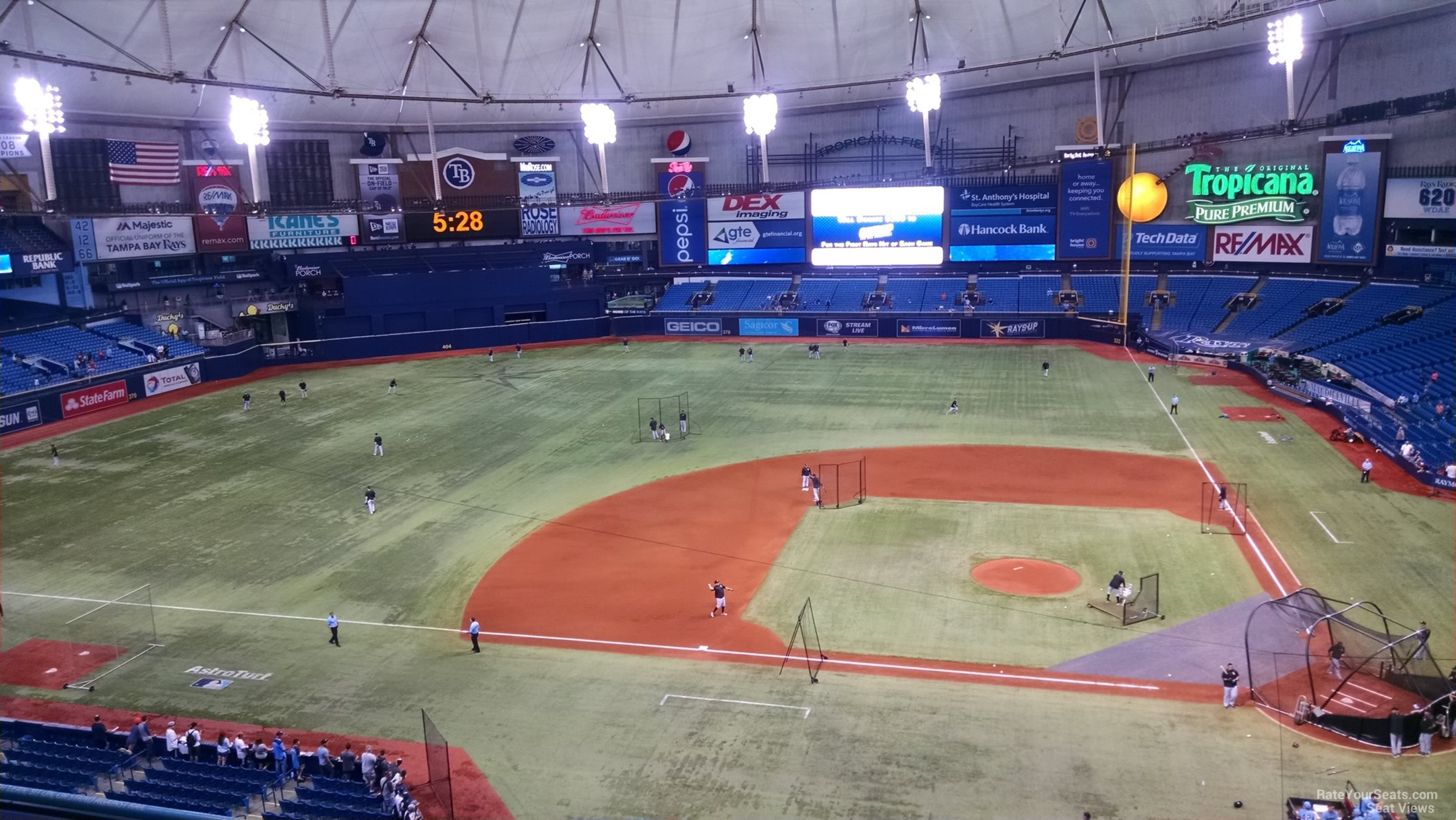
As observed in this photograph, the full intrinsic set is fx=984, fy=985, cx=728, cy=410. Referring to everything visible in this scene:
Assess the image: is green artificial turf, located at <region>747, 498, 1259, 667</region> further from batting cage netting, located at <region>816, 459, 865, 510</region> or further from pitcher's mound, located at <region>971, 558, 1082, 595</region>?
batting cage netting, located at <region>816, 459, 865, 510</region>

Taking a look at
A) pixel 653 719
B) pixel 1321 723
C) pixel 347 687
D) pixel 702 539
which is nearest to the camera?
pixel 1321 723

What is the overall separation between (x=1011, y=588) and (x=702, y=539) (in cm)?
1011

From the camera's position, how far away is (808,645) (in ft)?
81.8

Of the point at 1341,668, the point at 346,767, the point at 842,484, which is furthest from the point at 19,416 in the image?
the point at 1341,668

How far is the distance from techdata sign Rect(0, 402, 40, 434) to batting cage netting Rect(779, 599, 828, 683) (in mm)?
42828

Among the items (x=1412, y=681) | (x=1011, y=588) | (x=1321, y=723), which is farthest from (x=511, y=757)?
(x=1412, y=681)

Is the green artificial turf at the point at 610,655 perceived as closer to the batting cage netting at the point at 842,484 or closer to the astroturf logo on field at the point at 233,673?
the astroturf logo on field at the point at 233,673

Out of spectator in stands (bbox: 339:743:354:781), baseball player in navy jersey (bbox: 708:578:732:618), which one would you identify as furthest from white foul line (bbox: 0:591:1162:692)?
spectator in stands (bbox: 339:743:354:781)

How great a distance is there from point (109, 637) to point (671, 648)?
15.7 m

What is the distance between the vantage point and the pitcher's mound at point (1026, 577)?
90.7 feet

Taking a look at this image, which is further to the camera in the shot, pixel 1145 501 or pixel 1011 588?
pixel 1145 501

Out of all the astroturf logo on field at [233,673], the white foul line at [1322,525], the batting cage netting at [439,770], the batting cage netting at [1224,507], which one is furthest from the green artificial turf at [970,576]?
the astroturf logo on field at [233,673]

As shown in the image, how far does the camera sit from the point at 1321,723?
2008cm

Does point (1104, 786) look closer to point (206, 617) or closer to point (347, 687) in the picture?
point (347, 687)
